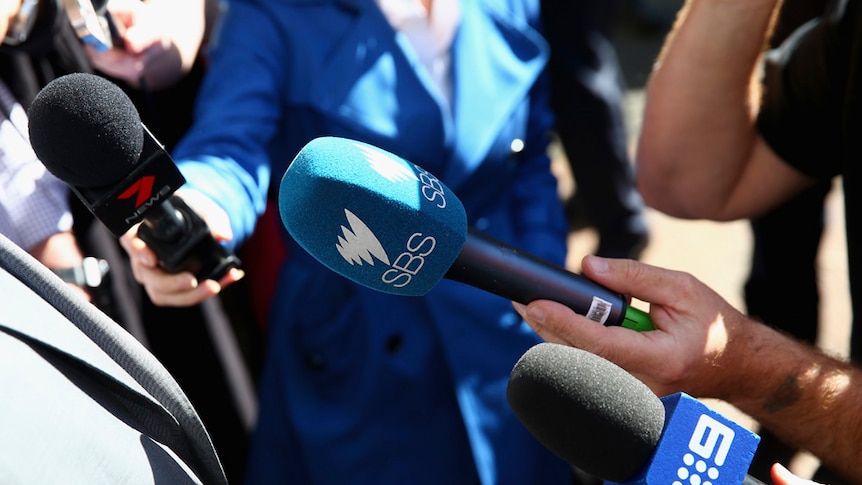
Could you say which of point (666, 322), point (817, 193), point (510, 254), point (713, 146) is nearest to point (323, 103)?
point (510, 254)

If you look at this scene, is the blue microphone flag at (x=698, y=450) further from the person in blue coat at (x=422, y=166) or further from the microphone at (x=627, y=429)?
the person in blue coat at (x=422, y=166)

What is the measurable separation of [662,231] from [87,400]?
8.40 ft

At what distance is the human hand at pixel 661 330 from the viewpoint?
94cm

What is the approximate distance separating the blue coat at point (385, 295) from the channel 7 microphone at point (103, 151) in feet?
1.08

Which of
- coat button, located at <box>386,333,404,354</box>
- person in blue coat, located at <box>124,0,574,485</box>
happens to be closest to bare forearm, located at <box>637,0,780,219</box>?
person in blue coat, located at <box>124,0,574,485</box>

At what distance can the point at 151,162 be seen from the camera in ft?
3.06

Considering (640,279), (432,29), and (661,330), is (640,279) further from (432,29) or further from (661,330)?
(432,29)

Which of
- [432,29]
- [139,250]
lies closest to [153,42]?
[139,250]

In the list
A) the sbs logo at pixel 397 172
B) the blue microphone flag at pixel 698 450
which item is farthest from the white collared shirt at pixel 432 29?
the blue microphone flag at pixel 698 450

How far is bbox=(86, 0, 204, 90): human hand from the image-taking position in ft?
3.95

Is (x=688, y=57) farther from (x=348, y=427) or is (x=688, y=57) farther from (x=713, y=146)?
(x=348, y=427)

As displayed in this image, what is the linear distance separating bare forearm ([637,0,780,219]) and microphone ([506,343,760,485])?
90 centimetres

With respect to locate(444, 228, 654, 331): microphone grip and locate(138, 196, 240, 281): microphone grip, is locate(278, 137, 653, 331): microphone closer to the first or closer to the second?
locate(444, 228, 654, 331): microphone grip

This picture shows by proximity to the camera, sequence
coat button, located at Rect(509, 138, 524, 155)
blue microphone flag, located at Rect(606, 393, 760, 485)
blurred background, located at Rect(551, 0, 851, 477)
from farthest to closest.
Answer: blurred background, located at Rect(551, 0, 851, 477) → coat button, located at Rect(509, 138, 524, 155) → blue microphone flag, located at Rect(606, 393, 760, 485)
